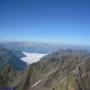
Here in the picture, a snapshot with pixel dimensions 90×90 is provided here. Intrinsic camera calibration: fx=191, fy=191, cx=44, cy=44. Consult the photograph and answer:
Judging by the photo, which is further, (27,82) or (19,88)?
(27,82)

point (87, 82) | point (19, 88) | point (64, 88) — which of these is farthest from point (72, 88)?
point (19, 88)

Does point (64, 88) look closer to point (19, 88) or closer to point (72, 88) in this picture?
point (72, 88)

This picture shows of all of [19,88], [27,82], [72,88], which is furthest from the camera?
[27,82]

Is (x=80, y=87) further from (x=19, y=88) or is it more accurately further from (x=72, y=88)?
(x=19, y=88)

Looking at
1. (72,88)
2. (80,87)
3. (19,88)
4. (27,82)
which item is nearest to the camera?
(72,88)

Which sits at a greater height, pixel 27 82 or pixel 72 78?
pixel 72 78

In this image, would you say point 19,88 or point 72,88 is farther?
point 19,88

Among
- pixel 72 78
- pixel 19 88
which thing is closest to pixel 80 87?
pixel 72 78

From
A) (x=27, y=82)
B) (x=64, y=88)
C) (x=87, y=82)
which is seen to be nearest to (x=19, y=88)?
(x=27, y=82)

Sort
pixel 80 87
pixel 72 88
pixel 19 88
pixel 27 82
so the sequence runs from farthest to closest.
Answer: pixel 27 82, pixel 19 88, pixel 80 87, pixel 72 88
